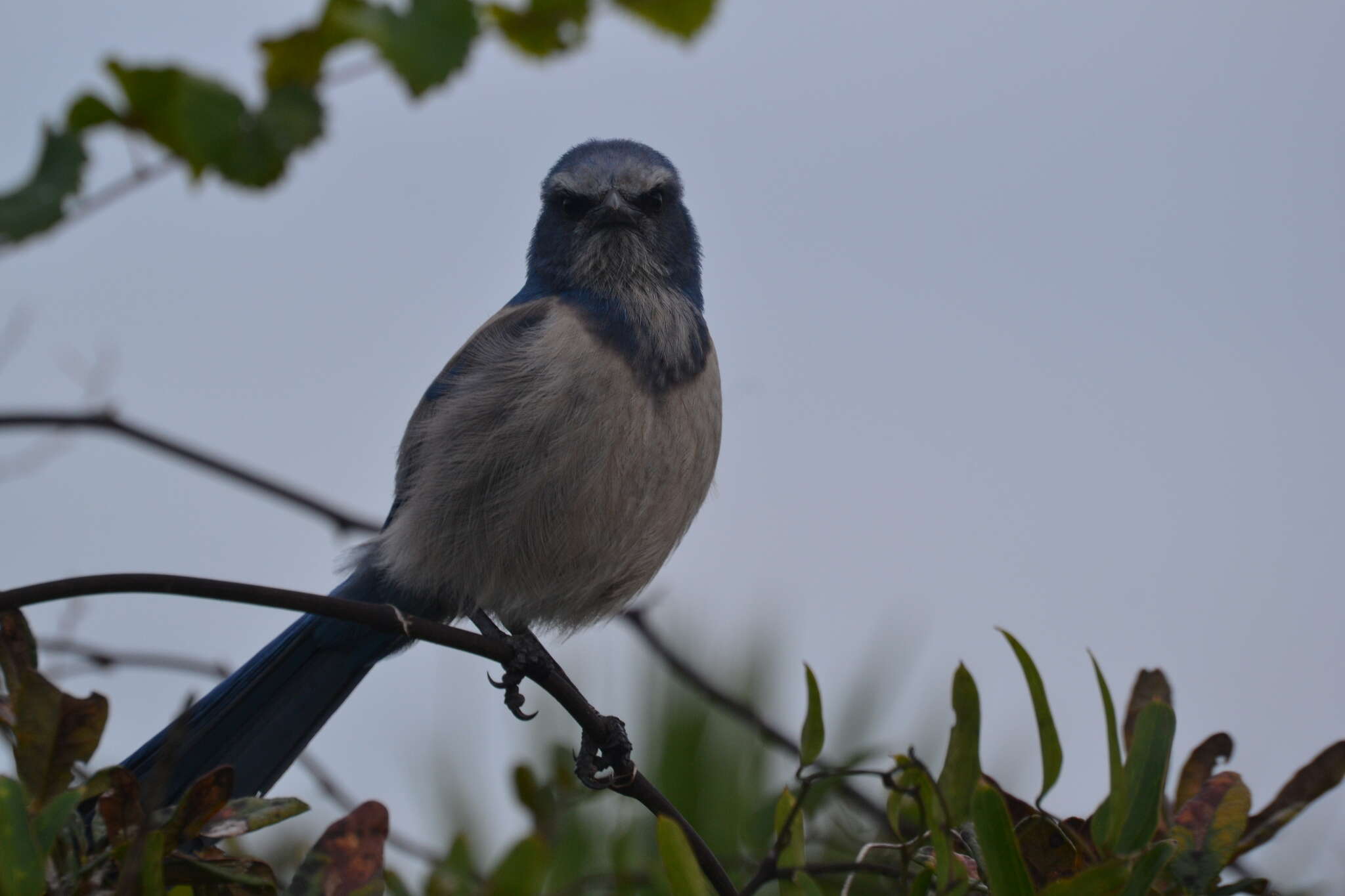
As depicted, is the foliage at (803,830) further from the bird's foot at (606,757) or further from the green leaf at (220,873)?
the bird's foot at (606,757)

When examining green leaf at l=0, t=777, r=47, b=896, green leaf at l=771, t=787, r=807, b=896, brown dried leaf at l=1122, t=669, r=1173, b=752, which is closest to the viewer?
green leaf at l=0, t=777, r=47, b=896

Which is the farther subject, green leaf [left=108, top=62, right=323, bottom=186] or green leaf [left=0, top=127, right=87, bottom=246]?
green leaf [left=108, top=62, right=323, bottom=186]

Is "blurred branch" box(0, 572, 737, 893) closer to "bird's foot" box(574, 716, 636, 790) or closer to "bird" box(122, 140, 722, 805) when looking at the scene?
"bird's foot" box(574, 716, 636, 790)

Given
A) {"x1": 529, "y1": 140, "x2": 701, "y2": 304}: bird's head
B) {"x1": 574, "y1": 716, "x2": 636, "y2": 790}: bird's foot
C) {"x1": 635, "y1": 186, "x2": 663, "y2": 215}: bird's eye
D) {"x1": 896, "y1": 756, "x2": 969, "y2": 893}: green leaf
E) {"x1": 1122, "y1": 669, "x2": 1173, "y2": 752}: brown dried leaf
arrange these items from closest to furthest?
{"x1": 896, "y1": 756, "x2": 969, "y2": 893}: green leaf < {"x1": 1122, "y1": 669, "x2": 1173, "y2": 752}: brown dried leaf < {"x1": 574, "y1": 716, "x2": 636, "y2": 790}: bird's foot < {"x1": 529, "y1": 140, "x2": 701, "y2": 304}: bird's head < {"x1": 635, "y1": 186, "x2": 663, "y2": 215}: bird's eye

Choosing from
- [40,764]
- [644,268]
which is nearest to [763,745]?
[644,268]

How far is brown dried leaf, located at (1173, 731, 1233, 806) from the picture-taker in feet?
6.59

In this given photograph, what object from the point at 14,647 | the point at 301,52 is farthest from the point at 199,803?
the point at 301,52

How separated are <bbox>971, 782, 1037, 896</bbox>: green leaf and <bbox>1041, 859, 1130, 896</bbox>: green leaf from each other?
0.04m

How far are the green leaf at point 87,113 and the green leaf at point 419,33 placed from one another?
24 cm

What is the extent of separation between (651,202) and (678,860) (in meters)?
2.48

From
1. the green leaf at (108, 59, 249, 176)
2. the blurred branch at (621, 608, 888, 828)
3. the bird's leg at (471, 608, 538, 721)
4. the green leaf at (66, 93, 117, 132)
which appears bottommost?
the bird's leg at (471, 608, 538, 721)

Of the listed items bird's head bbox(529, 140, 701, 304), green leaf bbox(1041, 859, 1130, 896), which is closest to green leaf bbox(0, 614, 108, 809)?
green leaf bbox(1041, 859, 1130, 896)

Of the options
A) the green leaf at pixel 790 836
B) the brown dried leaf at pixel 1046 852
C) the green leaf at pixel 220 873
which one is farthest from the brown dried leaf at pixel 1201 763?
the green leaf at pixel 220 873

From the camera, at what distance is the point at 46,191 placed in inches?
48.2
